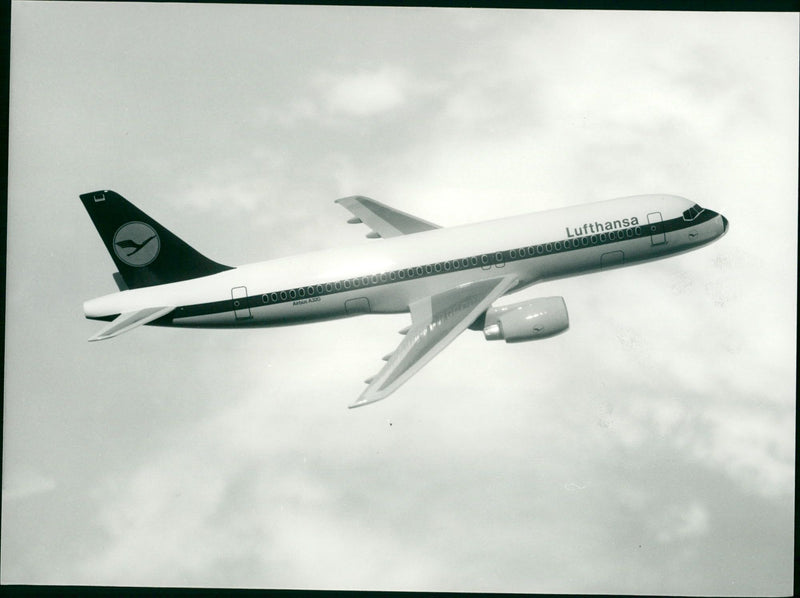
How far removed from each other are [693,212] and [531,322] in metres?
4.72

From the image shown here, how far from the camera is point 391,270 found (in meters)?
19.6

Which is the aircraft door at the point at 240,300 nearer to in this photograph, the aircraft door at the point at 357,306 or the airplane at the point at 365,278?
the airplane at the point at 365,278

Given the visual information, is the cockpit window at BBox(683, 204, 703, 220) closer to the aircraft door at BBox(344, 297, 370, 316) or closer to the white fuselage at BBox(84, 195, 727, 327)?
the white fuselage at BBox(84, 195, 727, 327)

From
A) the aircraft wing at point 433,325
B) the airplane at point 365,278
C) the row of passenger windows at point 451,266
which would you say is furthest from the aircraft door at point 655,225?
the aircraft wing at point 433,325

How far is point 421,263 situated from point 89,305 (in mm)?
7114

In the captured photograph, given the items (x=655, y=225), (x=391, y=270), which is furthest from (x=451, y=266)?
(x=655, y=225)

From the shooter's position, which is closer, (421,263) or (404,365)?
(404,365)

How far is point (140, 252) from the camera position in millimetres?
19609

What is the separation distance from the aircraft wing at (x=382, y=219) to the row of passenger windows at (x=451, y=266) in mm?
1349

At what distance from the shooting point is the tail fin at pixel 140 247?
765 inches

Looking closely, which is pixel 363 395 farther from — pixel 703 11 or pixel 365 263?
pixel 703 11

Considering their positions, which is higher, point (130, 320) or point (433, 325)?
point (130, 320)

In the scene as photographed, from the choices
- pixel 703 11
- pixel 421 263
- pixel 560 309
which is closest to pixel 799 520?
pixel 560 309

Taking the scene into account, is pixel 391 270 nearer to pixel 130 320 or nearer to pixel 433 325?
pixel 433 325
